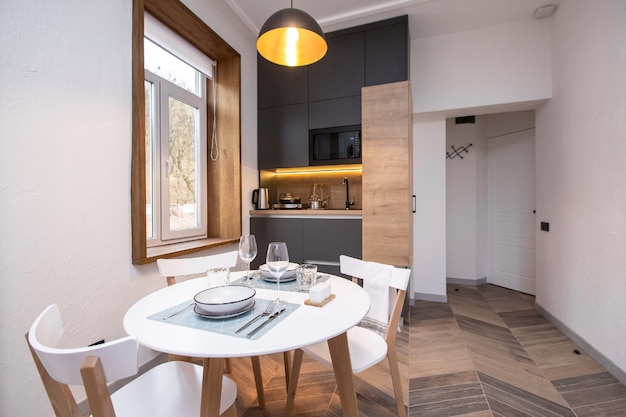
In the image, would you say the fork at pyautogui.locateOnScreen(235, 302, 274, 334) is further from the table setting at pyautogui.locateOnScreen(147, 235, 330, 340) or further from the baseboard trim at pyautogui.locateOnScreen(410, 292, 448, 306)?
the baseboard trim at pyautogui.locateOnScreen(410, 292, 448, 306)

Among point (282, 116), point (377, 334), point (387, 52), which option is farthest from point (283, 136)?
point (377, 334)

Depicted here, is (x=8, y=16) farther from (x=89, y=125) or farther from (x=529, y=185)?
(x=529, y=185)

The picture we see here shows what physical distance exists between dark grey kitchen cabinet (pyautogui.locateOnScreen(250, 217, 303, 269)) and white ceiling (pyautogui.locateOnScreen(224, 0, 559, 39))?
1998mm

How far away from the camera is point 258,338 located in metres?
0.81

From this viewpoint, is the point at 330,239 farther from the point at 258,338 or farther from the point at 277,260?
the point at 258,338

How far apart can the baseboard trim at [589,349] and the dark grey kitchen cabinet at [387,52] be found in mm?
2566

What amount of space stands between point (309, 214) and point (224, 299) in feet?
5.89

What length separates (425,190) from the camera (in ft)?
10.6

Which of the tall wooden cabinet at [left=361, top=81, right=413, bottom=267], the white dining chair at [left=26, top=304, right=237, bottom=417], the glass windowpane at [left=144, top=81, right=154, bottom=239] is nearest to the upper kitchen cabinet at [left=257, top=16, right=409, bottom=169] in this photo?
the tall wooden cabinet at [left=361, top=81, right=413, bottom=267]

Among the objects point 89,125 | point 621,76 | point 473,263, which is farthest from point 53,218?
point 473,263

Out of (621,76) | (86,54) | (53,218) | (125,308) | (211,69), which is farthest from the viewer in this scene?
(211,69)

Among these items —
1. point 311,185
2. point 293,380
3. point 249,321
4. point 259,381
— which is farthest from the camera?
point 311,185

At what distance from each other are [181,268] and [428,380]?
1.69 metres

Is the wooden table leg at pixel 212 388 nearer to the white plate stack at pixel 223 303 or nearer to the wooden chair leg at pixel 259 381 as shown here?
the white plate stack at pixel 223 303
